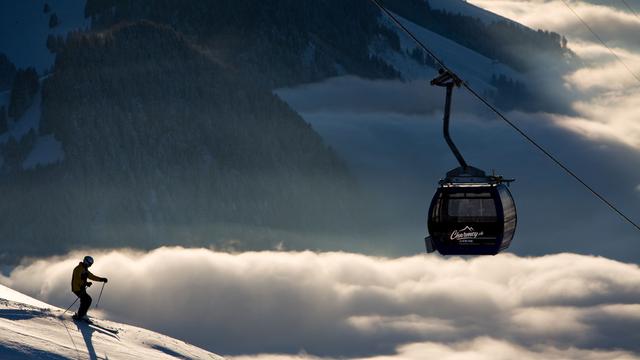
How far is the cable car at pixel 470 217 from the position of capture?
5722 cm

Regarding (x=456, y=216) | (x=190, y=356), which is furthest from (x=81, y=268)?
(x=456, y=216)

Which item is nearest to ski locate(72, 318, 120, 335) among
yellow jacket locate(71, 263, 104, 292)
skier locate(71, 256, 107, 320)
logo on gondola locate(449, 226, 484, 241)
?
Result: skier locate(71, 256, 107, 320)

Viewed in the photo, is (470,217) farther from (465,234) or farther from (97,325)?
(97,325)

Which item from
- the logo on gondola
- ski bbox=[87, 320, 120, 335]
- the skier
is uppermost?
the logo on gondola

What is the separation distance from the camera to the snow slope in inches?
2013

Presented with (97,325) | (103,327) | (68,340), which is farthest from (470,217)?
(68,340)

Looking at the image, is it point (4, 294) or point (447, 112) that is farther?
point (4, 294)

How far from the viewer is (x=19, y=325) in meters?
54.6

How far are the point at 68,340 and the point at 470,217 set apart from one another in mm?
16656

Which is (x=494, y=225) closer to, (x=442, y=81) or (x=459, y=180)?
(x=459, y=180)

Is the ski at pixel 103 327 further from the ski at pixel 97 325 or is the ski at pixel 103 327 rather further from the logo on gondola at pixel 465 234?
the logo on gondola at pixel 465 234

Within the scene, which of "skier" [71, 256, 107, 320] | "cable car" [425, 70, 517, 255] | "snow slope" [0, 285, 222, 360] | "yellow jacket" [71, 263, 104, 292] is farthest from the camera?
"cable car" [425, 70, 517, 255]

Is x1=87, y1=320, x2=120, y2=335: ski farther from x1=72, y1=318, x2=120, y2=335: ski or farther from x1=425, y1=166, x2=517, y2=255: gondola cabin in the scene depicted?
x1=425, y1=166, x2=517, y2=255: gondola cabin

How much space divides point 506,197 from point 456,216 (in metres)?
2.17
